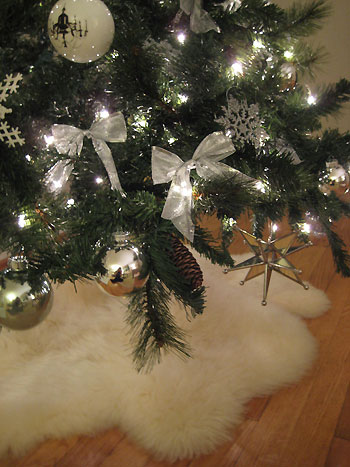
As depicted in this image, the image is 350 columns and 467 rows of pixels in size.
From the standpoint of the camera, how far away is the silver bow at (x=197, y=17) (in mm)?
647

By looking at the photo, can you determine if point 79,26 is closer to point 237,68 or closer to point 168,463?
point 237,68

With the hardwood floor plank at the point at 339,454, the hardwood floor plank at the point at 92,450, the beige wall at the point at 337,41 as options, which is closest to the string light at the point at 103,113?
the hardwood floor plank at the point at 92,450

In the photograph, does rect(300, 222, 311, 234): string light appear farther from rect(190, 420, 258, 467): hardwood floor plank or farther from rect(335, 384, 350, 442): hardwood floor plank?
rect(190, 420, 258, 467): hardwood floor plank

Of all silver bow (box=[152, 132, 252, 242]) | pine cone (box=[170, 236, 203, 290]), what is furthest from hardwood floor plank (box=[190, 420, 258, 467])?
silver bow (box=[152, 132, 252, 242])

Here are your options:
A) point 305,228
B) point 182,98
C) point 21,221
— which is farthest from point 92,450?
point 305,228

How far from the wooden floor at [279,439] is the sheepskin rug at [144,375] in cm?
2

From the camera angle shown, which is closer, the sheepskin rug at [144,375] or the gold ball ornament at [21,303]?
the gold ball ornament at [21,303]

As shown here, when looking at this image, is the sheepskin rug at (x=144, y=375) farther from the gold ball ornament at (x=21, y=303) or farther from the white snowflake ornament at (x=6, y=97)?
the white snowflake ornament at (x=6, y=97)

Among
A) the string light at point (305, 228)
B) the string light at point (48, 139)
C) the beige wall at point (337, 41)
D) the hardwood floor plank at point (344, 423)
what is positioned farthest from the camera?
the beige wall at point (337, 41)

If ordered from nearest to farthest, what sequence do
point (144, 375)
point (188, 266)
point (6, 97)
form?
point (6, 97)
point (188, 266)
point (144, 375)

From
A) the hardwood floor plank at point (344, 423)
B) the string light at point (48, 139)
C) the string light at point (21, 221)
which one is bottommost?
the hardwood floor plank at point (344, 423)

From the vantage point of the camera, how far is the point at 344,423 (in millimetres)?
845

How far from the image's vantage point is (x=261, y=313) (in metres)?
1.16

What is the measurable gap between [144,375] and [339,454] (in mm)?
418
